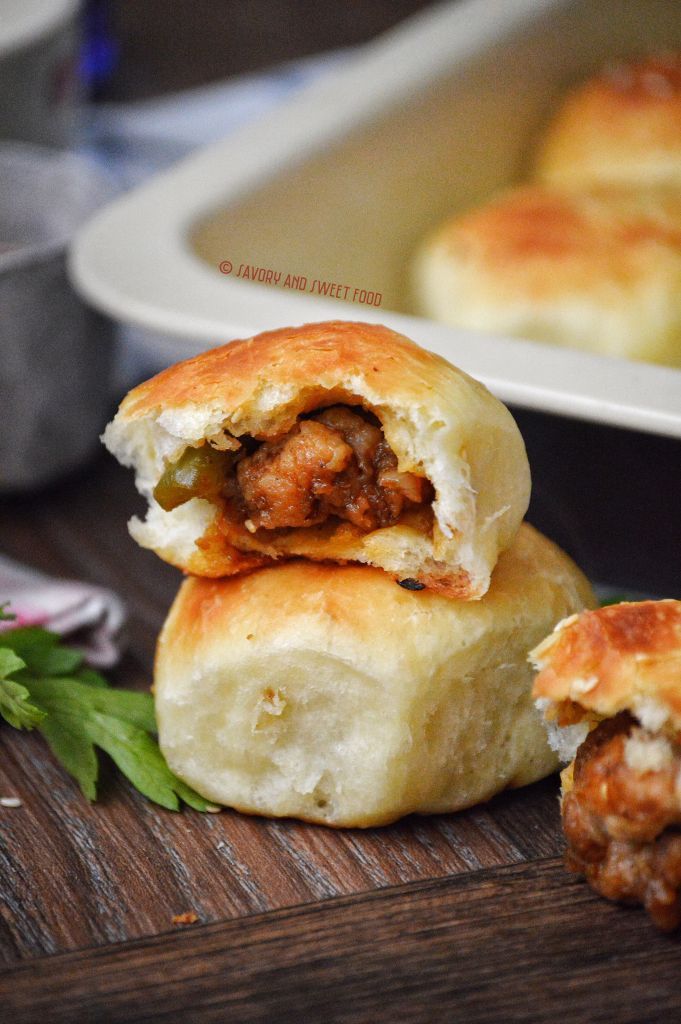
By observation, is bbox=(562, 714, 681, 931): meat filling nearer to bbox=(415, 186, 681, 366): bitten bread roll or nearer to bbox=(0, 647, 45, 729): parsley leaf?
bbox=(0, 647, 45, 729): parsley leaf

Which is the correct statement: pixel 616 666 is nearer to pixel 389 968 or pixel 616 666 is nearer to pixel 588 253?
pixel 389 968

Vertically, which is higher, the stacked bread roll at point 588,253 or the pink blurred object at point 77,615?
the stacked bread roll at point 588,253

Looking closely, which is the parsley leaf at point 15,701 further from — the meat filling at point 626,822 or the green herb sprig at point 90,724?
the meat filling at point 626,822

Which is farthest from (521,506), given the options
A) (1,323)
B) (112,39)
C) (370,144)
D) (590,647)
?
(112,39)

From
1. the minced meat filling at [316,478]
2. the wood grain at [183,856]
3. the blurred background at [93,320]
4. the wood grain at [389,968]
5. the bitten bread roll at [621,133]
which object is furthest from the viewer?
the bitten bread roll at [621,133]

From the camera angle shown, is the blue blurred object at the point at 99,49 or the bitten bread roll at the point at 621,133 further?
the blue blurred object at the point at 99,49

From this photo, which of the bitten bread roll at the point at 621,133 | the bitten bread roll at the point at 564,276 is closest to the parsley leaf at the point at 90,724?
the bitten bread roll at the point at 564,276
